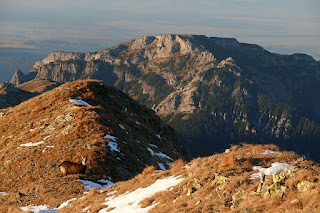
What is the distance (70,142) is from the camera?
109 feet

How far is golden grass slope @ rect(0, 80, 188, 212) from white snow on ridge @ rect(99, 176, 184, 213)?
6.15 m

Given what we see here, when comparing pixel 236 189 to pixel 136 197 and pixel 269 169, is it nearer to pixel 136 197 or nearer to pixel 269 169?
pixel 269 169

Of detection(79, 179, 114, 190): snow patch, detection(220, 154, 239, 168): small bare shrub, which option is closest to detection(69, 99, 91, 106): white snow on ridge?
detection(79, 179, 114, 190): snow patch

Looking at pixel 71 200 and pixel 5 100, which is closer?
pixel 71 200

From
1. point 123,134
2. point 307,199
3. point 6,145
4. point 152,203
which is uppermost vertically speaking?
point 307,199

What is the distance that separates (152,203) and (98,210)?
4142 mm

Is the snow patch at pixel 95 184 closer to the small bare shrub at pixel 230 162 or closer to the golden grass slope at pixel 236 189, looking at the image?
the golden grass slope at pixel 236 189

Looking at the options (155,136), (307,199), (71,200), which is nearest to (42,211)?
(71,200)

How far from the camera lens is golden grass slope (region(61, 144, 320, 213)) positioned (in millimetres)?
11002

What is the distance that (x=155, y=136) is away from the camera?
147ft

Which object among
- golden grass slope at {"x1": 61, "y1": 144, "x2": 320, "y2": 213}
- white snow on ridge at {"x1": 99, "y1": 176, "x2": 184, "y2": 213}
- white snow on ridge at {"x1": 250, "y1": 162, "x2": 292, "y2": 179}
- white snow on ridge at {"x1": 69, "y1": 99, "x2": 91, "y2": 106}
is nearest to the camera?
golden grass slope at {"x1": 61, "y1": 144, "x2": 320, "y2": 213}

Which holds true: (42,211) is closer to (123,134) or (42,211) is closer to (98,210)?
(98,210)

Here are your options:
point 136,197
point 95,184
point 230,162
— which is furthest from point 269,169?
point 95,184

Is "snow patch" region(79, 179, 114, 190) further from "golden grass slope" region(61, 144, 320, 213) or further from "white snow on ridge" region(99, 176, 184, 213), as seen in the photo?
"white snow on ridge" region(99, 176, 184, 213)
